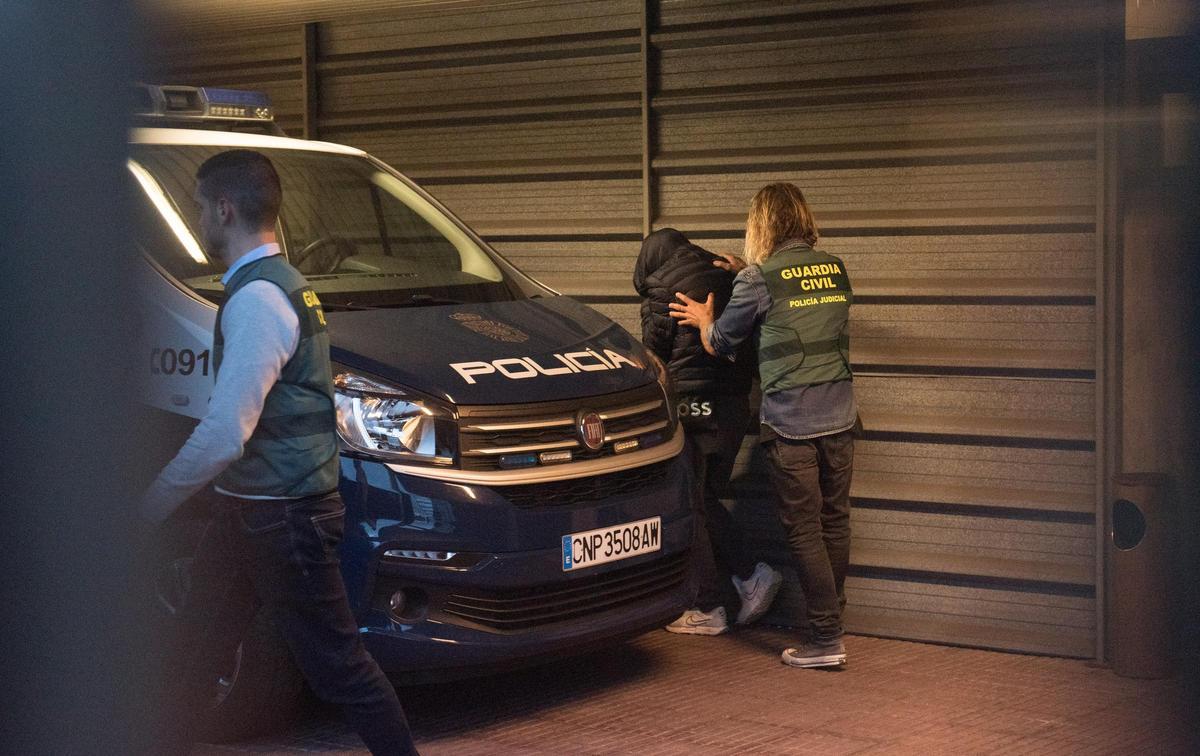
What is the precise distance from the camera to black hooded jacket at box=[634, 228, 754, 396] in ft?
21.4

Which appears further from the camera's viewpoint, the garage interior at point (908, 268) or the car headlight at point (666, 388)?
the car headlight at point (666, 388)

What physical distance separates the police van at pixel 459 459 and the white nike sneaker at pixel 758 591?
100 centimetres

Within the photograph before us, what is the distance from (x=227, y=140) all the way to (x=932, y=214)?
2.94 metres

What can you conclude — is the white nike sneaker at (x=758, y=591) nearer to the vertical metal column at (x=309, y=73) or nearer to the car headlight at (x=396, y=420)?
the car headlight at (x=396, y=420)

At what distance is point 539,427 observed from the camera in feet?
16.9

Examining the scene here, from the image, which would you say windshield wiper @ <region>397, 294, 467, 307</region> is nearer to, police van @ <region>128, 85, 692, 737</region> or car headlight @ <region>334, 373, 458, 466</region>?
police van @ <region>128, 85, 692, 737</region>

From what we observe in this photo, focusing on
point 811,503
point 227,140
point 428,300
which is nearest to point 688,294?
point 811,503

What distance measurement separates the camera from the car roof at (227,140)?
585 centimetres

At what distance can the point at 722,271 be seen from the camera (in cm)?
657

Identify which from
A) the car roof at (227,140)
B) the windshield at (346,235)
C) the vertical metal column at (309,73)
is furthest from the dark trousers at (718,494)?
the vertical metal column at (309,73)

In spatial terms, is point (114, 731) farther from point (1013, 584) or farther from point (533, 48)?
point (533, 48)

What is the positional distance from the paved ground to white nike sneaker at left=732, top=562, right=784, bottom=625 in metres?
0.21

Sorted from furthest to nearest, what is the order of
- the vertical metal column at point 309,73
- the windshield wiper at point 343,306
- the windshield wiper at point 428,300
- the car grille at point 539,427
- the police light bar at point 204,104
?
the vertical metal column at point 309,73 → the police light bar at point 204,104 → the windshield wiper at point 428,300 → the windshield wiper at point 343,306 → the car grille at point 539,427

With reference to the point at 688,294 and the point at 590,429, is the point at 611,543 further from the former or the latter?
the point at 688,294
